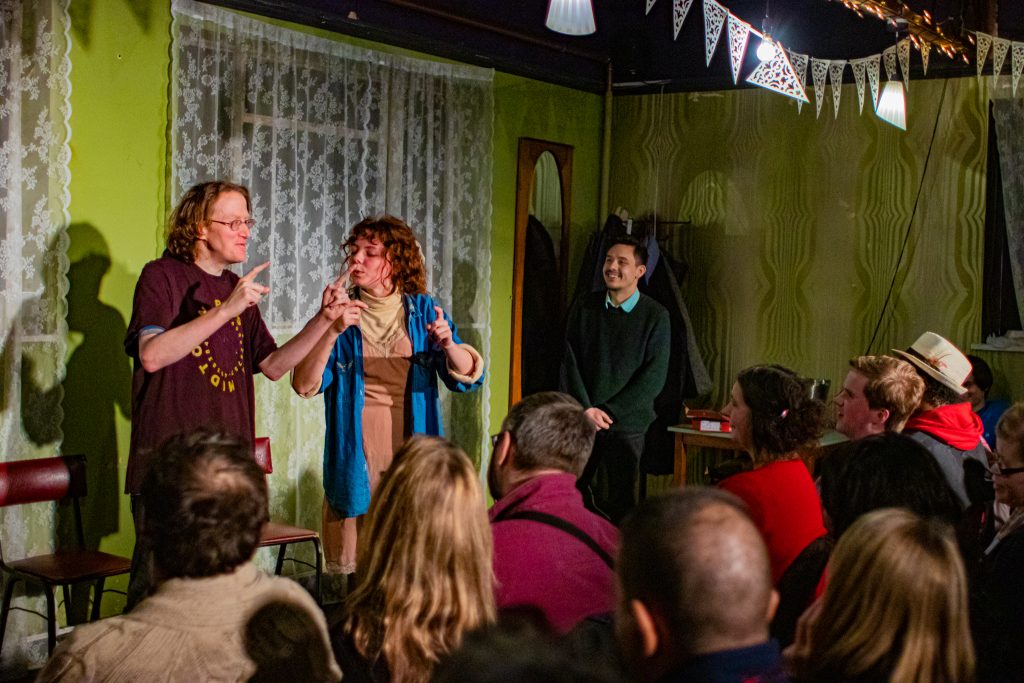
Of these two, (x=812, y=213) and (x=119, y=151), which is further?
(x=812, y=213)

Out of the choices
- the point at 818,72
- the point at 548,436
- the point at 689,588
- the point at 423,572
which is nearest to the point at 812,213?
the point at 818,72

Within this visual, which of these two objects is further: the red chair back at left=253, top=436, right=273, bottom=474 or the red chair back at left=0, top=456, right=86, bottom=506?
the red chair back at left=253, top=436, right=273, bottom=474

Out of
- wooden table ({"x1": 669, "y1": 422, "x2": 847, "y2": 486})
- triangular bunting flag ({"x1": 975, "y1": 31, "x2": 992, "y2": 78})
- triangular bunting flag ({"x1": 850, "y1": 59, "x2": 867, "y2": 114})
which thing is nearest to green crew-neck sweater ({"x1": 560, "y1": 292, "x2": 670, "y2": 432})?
wooden table ({"x1": 669, "y1": 422, "x2": 847, "y2": 486})

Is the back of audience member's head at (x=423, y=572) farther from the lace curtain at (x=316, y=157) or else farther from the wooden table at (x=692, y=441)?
the wooden table at (x=692, y=441)

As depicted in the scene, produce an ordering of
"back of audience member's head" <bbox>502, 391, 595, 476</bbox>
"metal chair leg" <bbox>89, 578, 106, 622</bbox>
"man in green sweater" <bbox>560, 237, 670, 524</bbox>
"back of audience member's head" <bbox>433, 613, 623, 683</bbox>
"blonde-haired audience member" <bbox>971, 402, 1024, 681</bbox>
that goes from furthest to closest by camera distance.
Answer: "man in green sweater" <bbox>560, 237, 670, 524</bbox>
"metal chair leg" <bbox>89, 578, 106, 622</bbox>
"back of audience member's head" <bbox>502, 391, 595, 476</bbox>
"blonde-haired audience member" <bbox>971, 402, 1024, 681</bbox>
"back of audience member's head" <bbox>433, 613, 623, 683</bbox>

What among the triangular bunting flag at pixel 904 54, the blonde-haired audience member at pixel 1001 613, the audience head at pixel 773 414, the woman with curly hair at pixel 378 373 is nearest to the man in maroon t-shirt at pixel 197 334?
the woman with curly hair at pixel 378 373

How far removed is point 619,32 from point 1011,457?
14.2 feet

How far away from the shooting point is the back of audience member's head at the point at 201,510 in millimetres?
1769

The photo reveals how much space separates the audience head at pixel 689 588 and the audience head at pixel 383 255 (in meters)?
2.55

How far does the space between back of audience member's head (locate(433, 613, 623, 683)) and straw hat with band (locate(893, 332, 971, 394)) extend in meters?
2.92

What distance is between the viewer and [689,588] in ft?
4.42

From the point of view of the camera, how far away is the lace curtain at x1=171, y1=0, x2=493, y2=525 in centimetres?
443

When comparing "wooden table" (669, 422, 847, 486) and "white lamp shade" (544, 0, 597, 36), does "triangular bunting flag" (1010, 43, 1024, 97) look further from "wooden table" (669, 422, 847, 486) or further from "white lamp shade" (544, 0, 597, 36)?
"white lamp shade" (544, 0, 597, 36)

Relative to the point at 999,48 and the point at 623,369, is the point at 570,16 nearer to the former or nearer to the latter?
the point at 623,369
